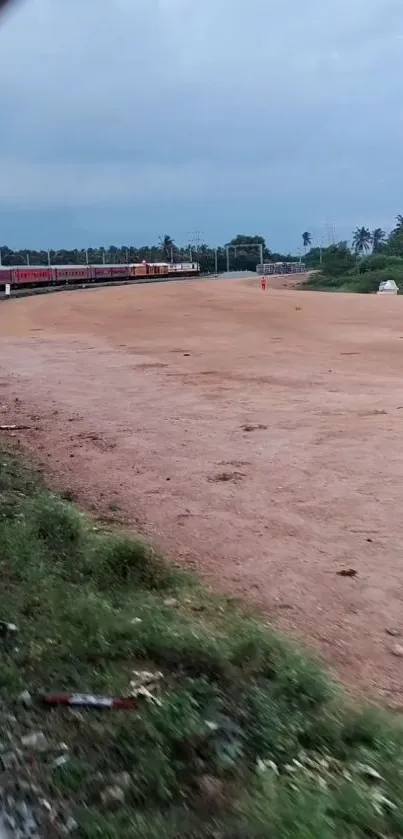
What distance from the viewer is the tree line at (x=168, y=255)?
88625mm

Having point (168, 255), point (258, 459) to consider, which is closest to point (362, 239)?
point (168, 255)

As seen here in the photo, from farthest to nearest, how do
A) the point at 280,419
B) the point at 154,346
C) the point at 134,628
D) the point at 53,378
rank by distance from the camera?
the point at 154,346, the point at 53,378, the point at 280,419, the point at 134,628

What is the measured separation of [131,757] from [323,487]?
15.7 ft

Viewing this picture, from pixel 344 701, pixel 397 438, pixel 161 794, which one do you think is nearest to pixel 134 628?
pixel 344 701

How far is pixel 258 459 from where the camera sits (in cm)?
862

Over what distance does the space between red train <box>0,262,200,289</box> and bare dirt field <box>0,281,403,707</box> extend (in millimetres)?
33561

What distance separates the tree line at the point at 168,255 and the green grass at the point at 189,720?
267 feet

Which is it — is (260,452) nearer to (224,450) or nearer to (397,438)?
(224,450)

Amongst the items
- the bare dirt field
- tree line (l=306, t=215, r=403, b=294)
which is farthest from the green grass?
tree line (l=306, t=215, r=403, b=294)

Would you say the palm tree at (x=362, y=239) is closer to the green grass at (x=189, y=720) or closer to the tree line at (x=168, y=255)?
the tree line at (x=168, y=255)

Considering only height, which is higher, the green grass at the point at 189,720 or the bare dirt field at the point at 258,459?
the green grass at the point at 189,720

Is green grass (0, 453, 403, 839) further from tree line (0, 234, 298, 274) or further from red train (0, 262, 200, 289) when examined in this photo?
tree line (0, 234, 298, 274)

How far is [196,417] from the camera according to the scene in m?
11.0

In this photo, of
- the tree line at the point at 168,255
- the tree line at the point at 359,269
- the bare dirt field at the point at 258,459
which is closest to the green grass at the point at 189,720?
the bare dirt field at the point at 258,459
